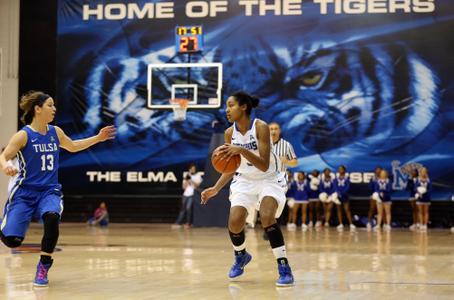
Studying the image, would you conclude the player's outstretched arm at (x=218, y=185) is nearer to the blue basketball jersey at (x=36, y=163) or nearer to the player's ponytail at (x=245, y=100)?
the player's ponytail at (x=245, y=100)

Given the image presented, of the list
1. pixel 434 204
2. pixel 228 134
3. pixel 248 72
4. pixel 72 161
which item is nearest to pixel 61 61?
pixel 72 161

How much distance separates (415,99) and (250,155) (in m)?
15.5

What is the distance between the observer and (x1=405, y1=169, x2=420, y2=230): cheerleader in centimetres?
2055

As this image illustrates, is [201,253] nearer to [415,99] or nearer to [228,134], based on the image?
[228,134]

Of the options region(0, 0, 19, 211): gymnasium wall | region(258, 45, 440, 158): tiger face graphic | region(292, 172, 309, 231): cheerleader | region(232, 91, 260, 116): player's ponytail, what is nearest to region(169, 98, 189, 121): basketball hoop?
region(258, 45, 440, 158): tiger face graphic

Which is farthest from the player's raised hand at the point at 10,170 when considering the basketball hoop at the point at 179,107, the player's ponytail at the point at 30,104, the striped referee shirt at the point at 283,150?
the basketball hoop at the point at 179,107

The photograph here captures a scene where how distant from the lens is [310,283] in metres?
6.93

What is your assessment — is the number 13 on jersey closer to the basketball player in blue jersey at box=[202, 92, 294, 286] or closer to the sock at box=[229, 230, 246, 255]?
the basketball player in blue jersey at box=[202, 92, 294, 286]

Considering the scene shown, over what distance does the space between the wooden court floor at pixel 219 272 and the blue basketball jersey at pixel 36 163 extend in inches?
35.5

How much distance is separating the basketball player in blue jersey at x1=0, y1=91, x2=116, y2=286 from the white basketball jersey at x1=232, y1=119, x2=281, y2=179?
64.7 inches

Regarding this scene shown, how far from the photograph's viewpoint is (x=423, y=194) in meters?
20.3

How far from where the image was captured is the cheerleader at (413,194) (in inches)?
809

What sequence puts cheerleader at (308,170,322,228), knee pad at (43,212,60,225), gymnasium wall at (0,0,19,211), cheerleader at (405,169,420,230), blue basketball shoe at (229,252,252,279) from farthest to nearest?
gymnasium wall at (0,0,19,211) < cheerleader at (308,170,322,228) < cheerleader at (405,169,420,230) < blue basketball shoe at (229,252,252,279) < knee pad at (43,212,60,225)

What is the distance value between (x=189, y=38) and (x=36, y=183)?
15.6 metres
